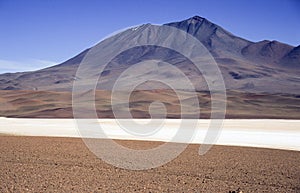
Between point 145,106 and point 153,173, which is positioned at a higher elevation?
point 153,173

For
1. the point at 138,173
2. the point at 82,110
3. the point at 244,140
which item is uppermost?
the point at 138,173

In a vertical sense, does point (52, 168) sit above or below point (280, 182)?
below

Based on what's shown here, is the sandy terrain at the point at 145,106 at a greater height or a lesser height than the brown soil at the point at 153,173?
lesser

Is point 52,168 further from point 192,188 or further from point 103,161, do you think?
point 192,188

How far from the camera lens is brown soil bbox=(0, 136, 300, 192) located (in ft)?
44.2

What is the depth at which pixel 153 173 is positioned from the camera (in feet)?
53.5

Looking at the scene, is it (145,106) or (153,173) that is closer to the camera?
(153,173)

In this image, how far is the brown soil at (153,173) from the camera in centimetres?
1348

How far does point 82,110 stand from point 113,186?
196 ft

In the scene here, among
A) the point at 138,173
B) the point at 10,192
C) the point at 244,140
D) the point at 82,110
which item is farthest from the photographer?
the point at 82,110

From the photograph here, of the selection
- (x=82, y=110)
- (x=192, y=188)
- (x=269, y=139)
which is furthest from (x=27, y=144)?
(x=82, y=110)

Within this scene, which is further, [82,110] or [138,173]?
[82,110]

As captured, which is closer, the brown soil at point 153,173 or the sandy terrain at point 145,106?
the brown soil at point 153,173

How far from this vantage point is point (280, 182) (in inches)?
574
